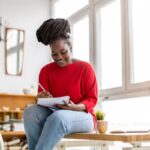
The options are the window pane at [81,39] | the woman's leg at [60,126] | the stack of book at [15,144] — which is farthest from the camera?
the window pane at [81,39]

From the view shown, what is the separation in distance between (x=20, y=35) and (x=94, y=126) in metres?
2.58

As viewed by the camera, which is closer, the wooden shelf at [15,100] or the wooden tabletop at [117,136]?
the wooden tabletop at [117,136]

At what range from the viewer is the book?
1899 mm

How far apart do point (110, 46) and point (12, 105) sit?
1.54m

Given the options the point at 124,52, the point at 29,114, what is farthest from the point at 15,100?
the point at 29,114

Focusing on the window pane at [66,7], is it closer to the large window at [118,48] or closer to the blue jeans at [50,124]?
the large window at [118,48]

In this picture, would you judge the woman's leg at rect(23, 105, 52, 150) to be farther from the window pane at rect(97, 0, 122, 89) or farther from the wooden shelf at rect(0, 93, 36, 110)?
the wooden shelf at rect(0, 93, 36, 110)

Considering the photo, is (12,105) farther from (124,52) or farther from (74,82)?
(74,82)

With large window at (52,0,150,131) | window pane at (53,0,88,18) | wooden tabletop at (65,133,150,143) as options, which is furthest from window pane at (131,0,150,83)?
wooden tabletop at (65,133,150,143)

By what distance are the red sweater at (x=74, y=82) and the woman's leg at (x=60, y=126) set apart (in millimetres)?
128

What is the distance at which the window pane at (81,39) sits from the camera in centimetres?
404

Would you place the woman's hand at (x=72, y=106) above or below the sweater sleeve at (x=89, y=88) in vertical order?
below

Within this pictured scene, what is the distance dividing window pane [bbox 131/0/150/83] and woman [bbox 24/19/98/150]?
1.12 m

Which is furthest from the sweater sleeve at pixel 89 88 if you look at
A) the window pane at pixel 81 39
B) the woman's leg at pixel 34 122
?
the window pane at pixel 81 39
